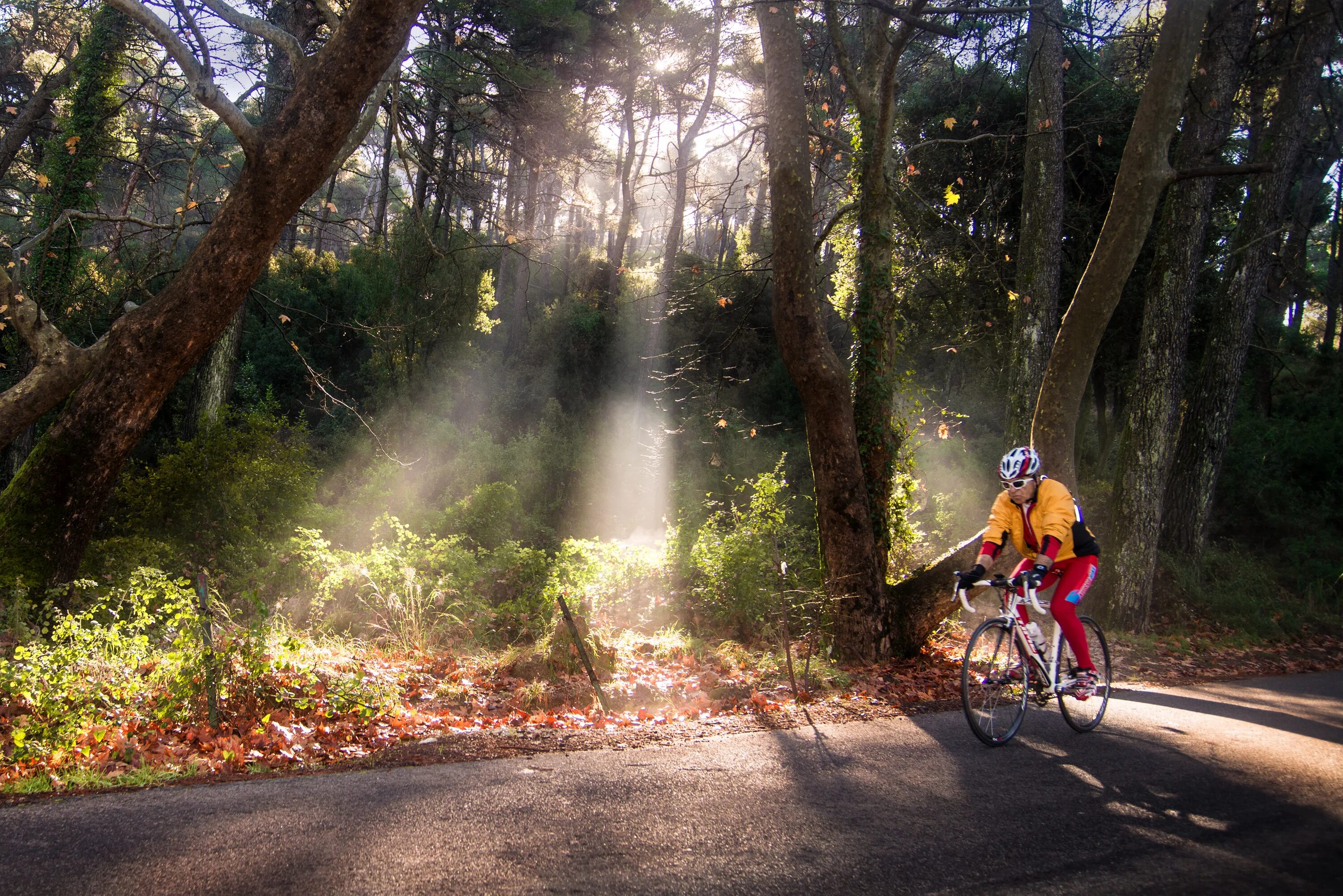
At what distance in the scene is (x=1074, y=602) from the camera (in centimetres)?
596

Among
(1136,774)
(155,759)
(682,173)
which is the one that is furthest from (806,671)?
(682,173)

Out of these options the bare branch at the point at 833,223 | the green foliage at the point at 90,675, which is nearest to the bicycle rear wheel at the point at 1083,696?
the bare branch at the point at 833,223

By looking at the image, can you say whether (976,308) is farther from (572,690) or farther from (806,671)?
(572,690)

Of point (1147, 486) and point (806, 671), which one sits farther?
point (1147, 486)

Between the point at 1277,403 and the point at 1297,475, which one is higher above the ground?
the point at 1277,403

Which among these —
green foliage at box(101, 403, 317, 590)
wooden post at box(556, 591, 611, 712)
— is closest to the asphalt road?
wooden post at box(556, 591, 611, 712)

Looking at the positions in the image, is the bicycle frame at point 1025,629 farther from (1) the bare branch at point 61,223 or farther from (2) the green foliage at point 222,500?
(2) the green foliage at point 222,500

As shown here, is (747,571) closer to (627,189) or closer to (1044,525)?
(1044,525)

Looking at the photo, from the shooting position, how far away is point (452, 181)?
13.7 metres

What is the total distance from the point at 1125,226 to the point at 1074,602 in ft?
17.5

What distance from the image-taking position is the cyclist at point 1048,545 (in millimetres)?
5816

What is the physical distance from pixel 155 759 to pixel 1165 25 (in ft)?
40.2

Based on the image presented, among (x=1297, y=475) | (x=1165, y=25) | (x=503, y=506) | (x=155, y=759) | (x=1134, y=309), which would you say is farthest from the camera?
(x=1297, y=475)

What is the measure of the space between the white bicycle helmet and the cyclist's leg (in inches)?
30.4
